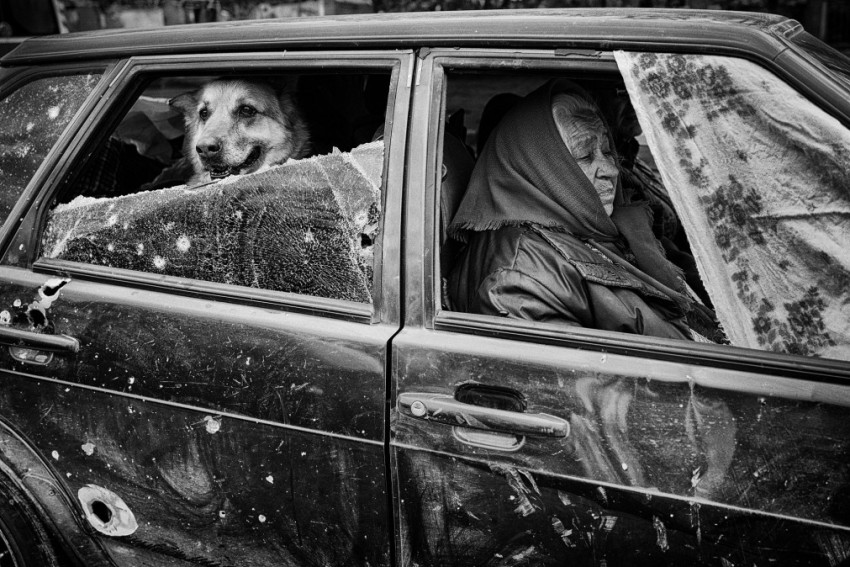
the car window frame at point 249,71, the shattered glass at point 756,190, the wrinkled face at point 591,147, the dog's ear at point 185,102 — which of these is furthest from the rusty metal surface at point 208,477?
the dog's ear at point 185,102

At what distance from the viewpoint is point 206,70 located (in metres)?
1.94

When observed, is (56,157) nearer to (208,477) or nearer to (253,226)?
(253,226)

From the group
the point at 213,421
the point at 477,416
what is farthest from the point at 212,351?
the point at 477,416

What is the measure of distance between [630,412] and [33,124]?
196 centimetres

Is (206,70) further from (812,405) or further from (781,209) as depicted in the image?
(812,405)

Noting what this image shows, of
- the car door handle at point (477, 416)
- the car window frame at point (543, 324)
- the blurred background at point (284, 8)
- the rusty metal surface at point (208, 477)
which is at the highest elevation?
the blurred background at point (284, 8)

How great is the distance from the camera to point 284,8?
1102 cm

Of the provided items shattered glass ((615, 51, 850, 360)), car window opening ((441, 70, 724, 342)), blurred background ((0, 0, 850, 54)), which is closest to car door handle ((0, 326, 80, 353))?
car window opening ((441, 70, 724, 342))

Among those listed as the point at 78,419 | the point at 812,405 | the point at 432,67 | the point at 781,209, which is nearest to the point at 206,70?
the point at 432,67

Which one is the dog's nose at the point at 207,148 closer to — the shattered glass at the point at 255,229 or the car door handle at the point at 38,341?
the shattered glass at the point at 255,229

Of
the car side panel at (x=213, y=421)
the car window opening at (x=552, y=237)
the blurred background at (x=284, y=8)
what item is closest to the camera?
the car side panel at (x=213, y=421)

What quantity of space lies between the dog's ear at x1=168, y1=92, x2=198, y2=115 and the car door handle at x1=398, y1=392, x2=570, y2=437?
2237 millimetres

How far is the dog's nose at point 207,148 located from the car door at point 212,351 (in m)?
0.86

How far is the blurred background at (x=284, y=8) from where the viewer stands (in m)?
8.22
